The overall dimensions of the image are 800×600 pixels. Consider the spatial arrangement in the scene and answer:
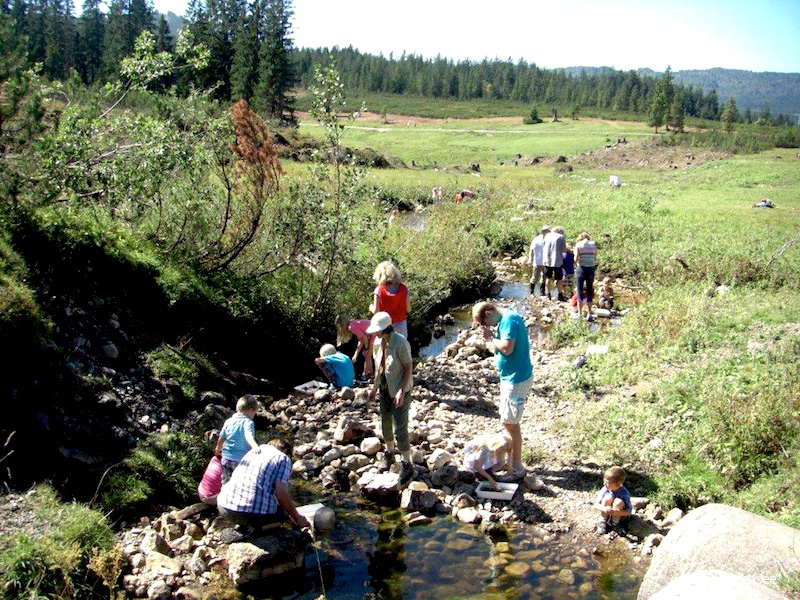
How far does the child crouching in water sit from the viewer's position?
25.6 ft

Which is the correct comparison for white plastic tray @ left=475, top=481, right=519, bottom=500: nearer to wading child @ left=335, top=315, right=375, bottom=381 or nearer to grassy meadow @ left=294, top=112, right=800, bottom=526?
grassy meadow @ left=294, top=112, right=800, bottom=526

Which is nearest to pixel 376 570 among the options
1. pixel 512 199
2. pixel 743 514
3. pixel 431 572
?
pixel 431 572

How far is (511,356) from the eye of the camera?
8.26 metres

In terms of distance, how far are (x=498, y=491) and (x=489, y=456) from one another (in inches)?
17.9

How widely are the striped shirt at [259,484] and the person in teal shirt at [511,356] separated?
275 cm

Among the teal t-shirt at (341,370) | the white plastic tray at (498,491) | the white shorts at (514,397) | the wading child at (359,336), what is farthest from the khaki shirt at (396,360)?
the wading child at (359,336)

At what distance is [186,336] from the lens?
1137 cm

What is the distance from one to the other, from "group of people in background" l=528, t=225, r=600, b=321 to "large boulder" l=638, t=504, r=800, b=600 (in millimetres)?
9623

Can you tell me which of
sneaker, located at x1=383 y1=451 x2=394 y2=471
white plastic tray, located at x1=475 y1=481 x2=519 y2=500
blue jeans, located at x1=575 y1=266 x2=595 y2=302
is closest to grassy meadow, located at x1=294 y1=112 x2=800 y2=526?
white plastic tray, located at x1=475 y1=481 x2=519 y2=500

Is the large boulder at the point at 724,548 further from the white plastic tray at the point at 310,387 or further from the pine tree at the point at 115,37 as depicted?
the pine tree at the point at 115,37

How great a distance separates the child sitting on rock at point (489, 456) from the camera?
8727mm

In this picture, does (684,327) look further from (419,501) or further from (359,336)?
(419,501)

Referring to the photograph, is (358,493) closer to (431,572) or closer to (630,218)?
(431,572)

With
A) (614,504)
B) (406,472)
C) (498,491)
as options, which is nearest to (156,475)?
(406,472)
